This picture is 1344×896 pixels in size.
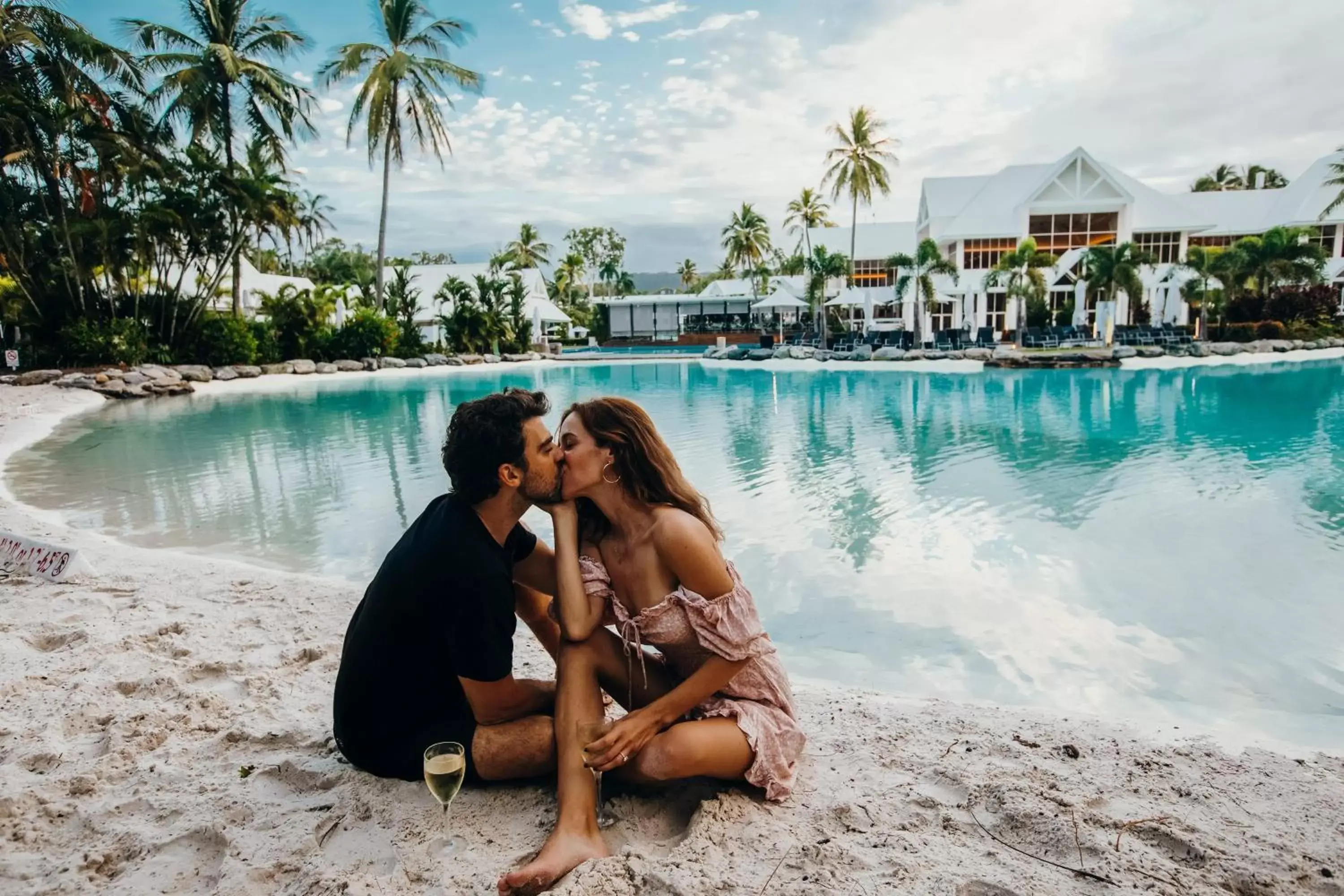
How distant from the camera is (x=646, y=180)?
46.0 metres

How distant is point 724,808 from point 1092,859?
35.8 inches

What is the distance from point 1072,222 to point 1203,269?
1076 cm

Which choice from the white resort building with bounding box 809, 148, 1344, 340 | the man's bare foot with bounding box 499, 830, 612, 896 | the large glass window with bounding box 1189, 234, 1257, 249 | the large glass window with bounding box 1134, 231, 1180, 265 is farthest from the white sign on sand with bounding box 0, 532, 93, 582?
the large glass window with bounding box 1189, 234, 1257, 249

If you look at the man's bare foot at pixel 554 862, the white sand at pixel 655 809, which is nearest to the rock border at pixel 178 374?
the white sand at pixel 655 809

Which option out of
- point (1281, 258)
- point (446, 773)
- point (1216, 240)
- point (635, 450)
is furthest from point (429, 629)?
point (1216, 240)

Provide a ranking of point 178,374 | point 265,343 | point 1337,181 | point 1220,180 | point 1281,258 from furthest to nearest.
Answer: point 1220,180, point 1337,181, point 1281,258, point 265,343, point 178,374

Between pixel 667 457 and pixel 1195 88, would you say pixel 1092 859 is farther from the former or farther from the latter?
pixel 1195 88

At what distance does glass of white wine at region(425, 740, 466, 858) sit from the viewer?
1.99 meters

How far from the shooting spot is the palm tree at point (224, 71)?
22.5 metres

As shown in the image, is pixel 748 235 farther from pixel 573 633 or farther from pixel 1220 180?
pixel 573 633

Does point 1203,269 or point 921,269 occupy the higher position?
point 921,269

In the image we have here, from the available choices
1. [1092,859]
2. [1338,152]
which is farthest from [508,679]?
[1338,152]

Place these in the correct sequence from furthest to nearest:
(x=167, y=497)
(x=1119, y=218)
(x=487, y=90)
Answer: (x=1119, y=218)
(x=487, y=90)
(x=167, y=497)

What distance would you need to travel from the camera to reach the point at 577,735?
6.81 feet
